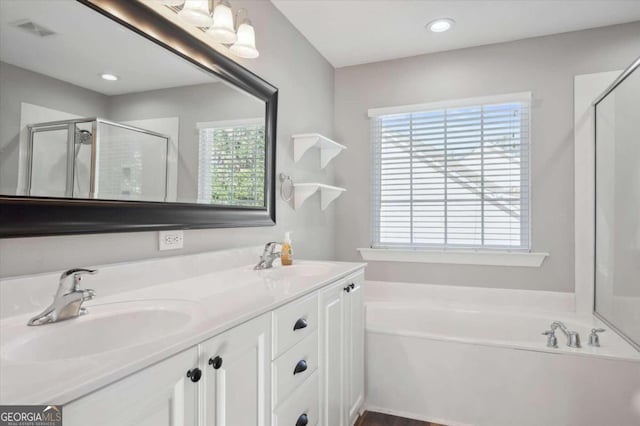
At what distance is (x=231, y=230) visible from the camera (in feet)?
6.09

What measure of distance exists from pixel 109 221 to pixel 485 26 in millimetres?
2579

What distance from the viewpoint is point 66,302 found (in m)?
0.96

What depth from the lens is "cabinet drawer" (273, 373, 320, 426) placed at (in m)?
1.28

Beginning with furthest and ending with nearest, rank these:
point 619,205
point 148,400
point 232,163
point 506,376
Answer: point 619,205
point 506,376
point 232,163
point 148,400

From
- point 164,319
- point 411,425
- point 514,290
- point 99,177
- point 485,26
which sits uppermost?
point 485,26

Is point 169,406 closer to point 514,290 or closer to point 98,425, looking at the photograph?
point 98,425

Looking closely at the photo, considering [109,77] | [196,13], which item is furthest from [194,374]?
[196,13]

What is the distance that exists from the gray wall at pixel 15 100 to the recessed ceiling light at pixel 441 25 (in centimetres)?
221

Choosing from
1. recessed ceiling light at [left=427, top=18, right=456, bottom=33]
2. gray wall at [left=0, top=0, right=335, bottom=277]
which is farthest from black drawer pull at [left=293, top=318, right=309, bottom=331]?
recessed ceiling light at [left=427, top=18, right=456, bottom=33]

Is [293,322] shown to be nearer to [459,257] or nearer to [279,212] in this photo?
[279,212]

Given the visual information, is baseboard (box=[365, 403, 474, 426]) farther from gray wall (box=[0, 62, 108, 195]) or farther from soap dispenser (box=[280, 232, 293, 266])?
gray wall (box=[0, 62, 108, 195])

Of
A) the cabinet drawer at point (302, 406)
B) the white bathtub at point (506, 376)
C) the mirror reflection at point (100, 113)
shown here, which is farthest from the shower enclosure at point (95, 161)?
the white bathtub at point (506, 376)

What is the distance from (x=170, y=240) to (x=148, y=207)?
0.59ft

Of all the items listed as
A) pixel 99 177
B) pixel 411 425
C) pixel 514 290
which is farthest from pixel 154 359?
pixel 514 290
